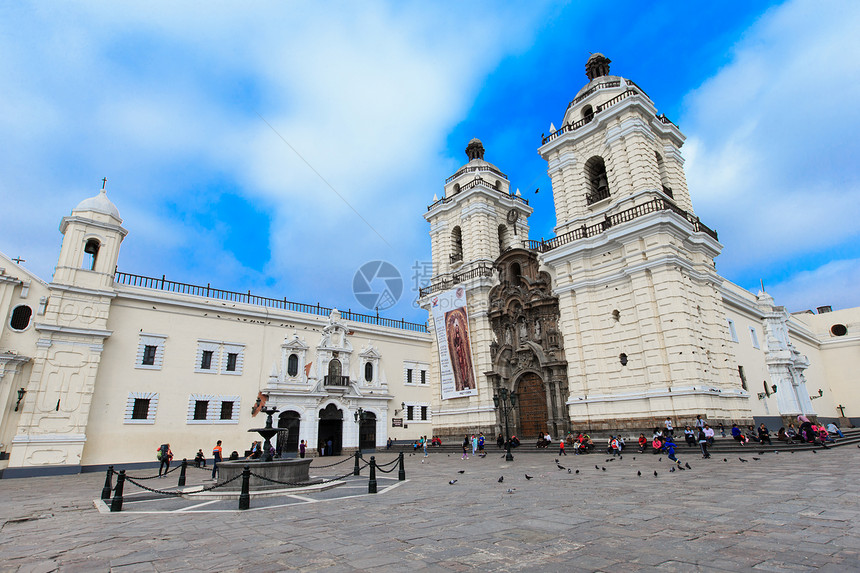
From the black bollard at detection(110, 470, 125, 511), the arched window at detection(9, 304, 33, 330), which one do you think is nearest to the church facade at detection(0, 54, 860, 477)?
the arched window at detection(9, 304, 33, 330)

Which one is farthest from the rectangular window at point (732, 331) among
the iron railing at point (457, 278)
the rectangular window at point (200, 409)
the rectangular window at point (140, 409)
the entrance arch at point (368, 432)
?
the rectangular window at point (140, 409)

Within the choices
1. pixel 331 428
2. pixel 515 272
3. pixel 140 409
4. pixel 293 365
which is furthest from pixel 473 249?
pixel 140 409

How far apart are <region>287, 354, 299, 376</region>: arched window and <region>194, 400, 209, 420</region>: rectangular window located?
4.91m

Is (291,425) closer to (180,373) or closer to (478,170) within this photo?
(180,373)

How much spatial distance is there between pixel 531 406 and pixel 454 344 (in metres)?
6.53

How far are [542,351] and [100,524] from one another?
69.5 ft

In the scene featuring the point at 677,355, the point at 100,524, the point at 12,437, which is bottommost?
the point at 100,524

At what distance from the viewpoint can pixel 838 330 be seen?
41906 mm

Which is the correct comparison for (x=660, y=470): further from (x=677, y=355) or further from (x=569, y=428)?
(x=569, y=428)

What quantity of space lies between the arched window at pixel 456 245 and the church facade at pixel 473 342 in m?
0.53

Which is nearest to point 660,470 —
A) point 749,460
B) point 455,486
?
point 749,460

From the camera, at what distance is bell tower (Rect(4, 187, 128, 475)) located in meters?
19.5

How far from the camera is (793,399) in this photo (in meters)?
27.7

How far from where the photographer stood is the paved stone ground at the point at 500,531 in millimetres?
4629
